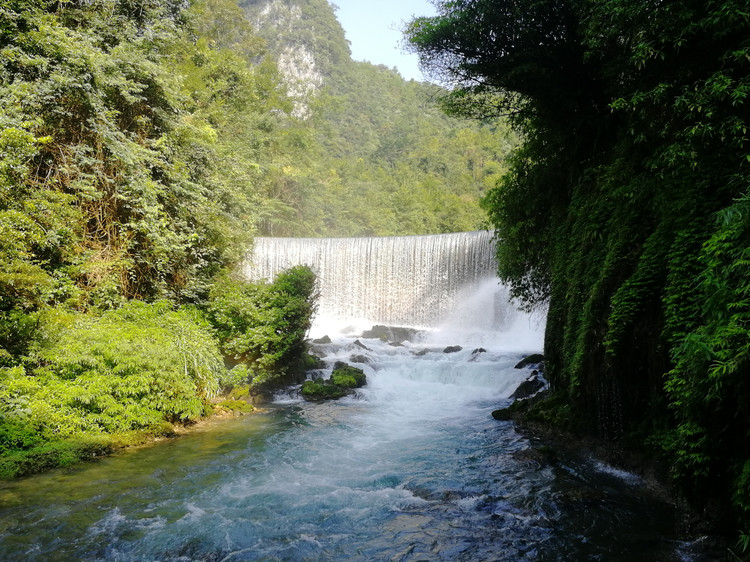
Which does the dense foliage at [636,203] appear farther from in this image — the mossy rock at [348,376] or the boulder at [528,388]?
the mossy rock at [348,376]

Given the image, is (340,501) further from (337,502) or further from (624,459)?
(624,459)

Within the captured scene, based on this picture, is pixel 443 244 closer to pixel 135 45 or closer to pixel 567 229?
pixel 567 229

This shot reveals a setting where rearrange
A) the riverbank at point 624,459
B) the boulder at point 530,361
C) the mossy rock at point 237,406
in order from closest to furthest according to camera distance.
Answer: the riverbank at point 624,459
the mossy rock at point 237,406
the boulder at point 530,361

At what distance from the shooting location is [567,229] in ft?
25.1

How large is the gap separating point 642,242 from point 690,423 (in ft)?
8.39

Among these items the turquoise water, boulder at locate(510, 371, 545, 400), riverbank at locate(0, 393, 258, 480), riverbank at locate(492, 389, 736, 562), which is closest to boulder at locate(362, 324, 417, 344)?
boulder at locate(510, 371, 545, 400)

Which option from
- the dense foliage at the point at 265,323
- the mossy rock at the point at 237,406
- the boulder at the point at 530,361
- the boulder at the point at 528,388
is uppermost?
the dense foliage at the point at 265,323

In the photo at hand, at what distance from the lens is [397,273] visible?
22047mm

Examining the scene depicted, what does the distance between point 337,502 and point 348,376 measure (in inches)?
258

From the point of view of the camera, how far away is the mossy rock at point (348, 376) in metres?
11.6

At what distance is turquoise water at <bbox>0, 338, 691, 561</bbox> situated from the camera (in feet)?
13.6

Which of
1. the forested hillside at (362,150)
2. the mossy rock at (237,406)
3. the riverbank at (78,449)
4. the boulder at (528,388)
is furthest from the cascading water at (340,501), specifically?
the forested hillside at (362,150)

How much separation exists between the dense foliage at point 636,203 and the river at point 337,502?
88cm

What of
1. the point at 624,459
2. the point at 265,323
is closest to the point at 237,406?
the point at 265,323
